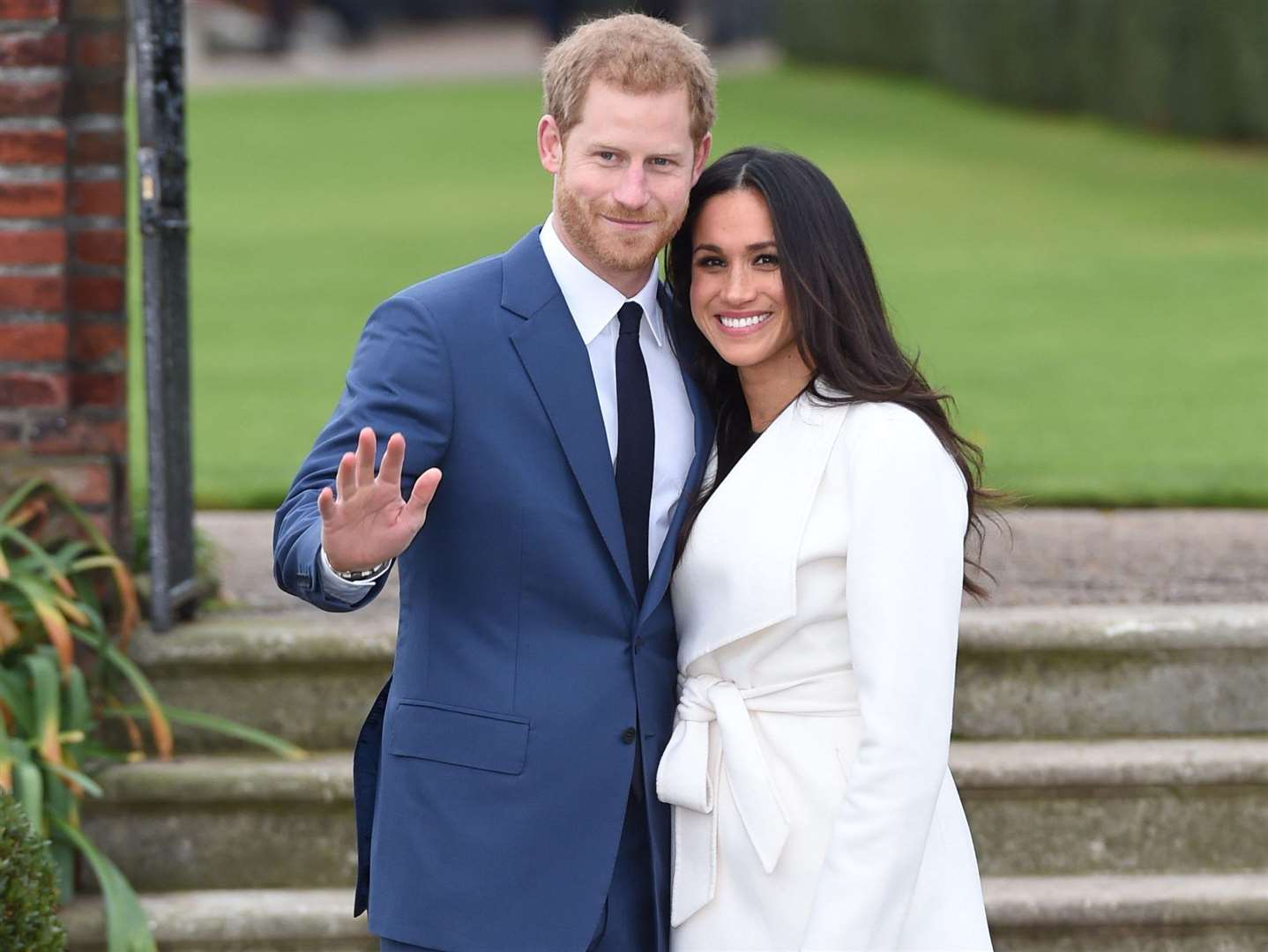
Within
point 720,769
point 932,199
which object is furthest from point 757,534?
point 932,199

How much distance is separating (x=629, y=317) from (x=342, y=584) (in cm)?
67

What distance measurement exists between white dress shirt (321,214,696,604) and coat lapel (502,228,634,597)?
3 cm

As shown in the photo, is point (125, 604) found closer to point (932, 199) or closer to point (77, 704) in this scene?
point (77, 704)

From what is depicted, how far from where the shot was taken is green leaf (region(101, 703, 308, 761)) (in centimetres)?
441

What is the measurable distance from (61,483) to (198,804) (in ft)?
2.78

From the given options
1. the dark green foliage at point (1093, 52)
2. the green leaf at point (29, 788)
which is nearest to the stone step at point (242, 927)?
the green leaf at point (29, 788)

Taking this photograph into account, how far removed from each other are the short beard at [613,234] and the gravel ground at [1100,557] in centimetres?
226

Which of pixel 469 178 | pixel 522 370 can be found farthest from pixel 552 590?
pixel 469 178

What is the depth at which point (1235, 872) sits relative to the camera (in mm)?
4348

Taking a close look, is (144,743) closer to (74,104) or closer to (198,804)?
(198,804)

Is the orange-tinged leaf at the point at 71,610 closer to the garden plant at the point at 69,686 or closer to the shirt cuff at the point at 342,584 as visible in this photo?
the garden plant at the point at 69,686

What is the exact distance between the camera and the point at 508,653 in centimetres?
282

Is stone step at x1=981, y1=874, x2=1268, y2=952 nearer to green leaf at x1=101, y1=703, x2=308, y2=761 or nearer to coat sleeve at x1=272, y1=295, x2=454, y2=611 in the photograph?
green leaf at x1=101, y1=703, x2=308, y2=761

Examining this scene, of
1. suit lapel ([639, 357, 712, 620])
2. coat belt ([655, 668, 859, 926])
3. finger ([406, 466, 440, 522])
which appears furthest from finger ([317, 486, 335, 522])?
coat belt ([655, 668, 859, 926])
